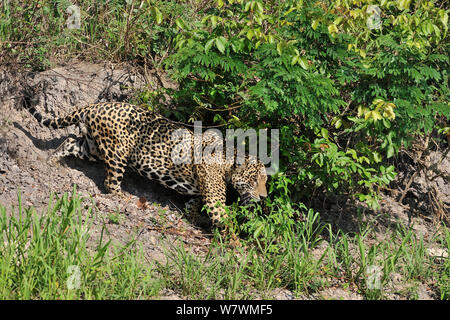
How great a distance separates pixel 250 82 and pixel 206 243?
2105mm

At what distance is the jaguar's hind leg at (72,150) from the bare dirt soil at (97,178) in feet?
0.42

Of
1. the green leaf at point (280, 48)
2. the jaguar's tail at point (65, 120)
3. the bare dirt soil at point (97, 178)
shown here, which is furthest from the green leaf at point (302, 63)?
the jaguar's tail at point (65, 120)

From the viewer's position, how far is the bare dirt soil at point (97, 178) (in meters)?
6.74

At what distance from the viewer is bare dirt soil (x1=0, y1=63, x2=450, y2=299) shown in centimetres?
674

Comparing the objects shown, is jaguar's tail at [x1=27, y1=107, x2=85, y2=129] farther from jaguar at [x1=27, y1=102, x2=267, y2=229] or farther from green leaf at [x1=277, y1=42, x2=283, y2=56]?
green leaf at [x1=277, y1=42, x2=283, y2=56]

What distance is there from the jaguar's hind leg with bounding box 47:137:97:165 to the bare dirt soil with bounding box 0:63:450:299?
127 mm

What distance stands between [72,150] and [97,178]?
485 millimetres

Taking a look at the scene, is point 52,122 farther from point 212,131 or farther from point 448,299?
point 448,299

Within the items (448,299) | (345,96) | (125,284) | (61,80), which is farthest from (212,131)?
(448,299)

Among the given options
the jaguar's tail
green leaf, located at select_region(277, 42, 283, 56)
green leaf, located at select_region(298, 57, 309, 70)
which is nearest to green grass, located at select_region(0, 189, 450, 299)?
the jaguar's tail

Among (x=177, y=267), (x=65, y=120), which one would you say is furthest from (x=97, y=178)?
(x=177, y=267)

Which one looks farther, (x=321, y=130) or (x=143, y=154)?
(x=143, y=154)

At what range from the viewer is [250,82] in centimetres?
732

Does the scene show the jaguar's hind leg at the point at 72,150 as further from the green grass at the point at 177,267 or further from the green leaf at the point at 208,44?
the green leaf at the point at 208,44
